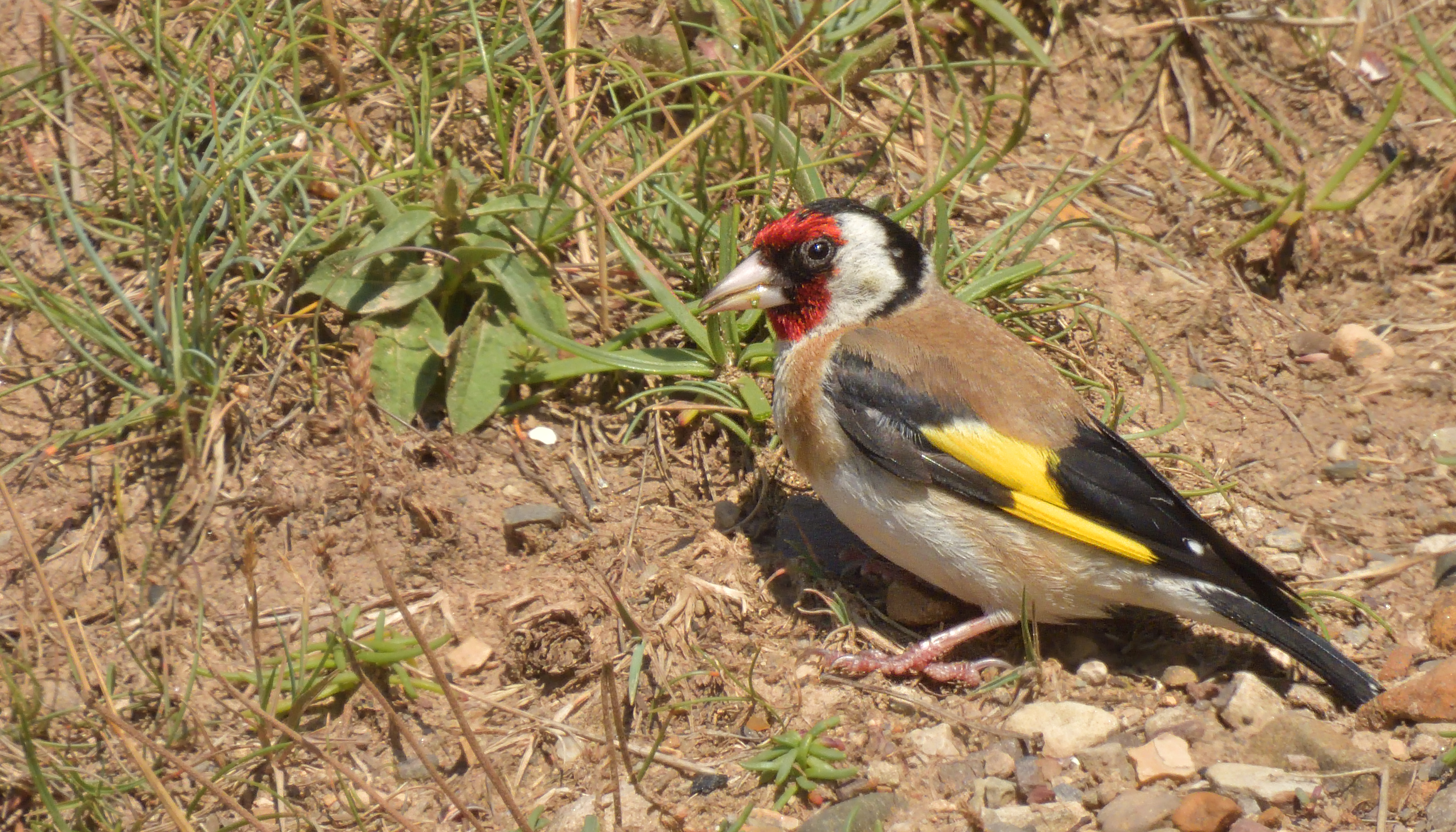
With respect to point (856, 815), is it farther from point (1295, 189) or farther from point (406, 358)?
point (1295, 189)

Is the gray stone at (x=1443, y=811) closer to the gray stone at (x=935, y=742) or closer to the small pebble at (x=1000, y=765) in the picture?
the small pebble at (x=1000, y=765)

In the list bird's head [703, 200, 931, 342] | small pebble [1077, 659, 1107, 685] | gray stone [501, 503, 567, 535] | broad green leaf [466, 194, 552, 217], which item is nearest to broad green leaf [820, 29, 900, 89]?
bird's head [703, 200, 931, 342]

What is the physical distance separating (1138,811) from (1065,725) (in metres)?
0.44

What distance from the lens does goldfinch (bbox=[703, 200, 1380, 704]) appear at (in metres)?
3.77

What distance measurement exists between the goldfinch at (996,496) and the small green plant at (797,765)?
52cm

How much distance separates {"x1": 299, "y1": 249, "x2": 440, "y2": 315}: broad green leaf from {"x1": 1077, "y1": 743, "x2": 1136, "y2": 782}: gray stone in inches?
106

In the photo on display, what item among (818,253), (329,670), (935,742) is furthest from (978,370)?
(329,670)

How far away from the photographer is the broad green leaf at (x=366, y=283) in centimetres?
449

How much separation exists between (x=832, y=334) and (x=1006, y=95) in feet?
4.40

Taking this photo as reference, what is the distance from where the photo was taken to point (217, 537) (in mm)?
4203

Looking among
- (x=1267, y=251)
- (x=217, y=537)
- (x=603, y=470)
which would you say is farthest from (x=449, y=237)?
(x=1267, y=251)

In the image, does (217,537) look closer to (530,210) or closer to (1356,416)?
(530,210)

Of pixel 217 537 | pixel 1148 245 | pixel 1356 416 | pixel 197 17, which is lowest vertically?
pixel 217 537

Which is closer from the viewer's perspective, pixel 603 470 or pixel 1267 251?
pixel 603 470
